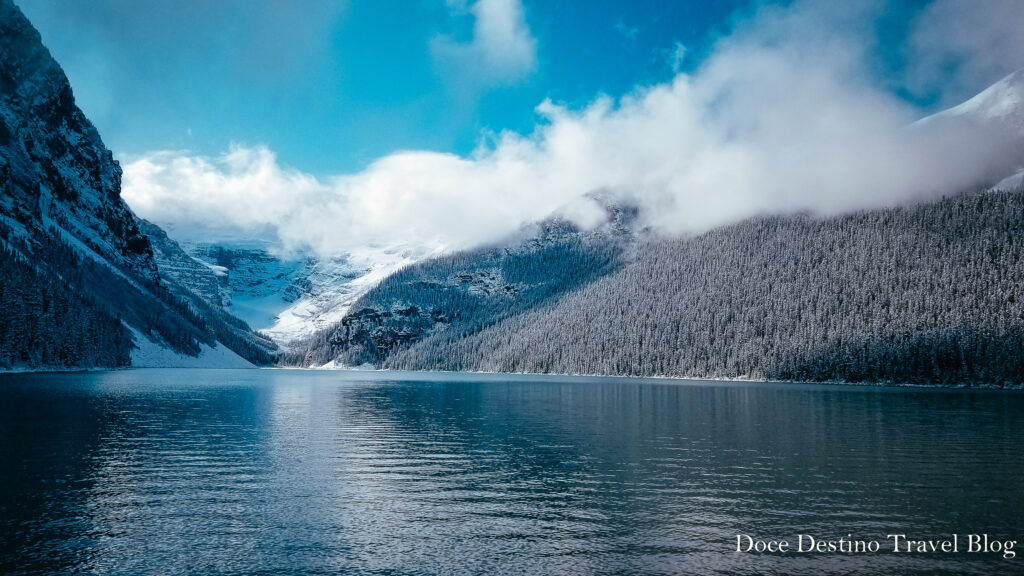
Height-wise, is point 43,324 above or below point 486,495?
above

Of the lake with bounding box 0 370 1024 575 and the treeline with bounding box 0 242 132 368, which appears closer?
the lake with bounding box 0 370 1024 575

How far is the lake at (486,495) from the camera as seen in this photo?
21.1m

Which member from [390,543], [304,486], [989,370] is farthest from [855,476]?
[989,370]

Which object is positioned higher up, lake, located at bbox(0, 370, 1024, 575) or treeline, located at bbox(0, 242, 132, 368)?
treeline, located at bbox(0, 242, 132, 368)

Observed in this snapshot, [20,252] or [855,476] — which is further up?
[20,252]

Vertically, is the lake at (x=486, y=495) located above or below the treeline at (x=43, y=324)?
below

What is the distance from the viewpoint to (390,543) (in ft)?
74.9

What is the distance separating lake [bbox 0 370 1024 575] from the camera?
69.3ft

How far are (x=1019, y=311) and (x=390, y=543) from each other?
218 meters

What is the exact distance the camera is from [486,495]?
100.0 ft

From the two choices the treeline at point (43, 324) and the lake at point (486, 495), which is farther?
the treeline at point (43, 324)

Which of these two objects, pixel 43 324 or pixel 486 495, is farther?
pixel 43 324

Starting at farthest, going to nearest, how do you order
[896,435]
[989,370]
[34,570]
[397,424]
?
1. [989,370]
2. [397,424]
3. [896,435]
4. [34,570]

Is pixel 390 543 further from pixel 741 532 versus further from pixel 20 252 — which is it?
pixel 20 252
